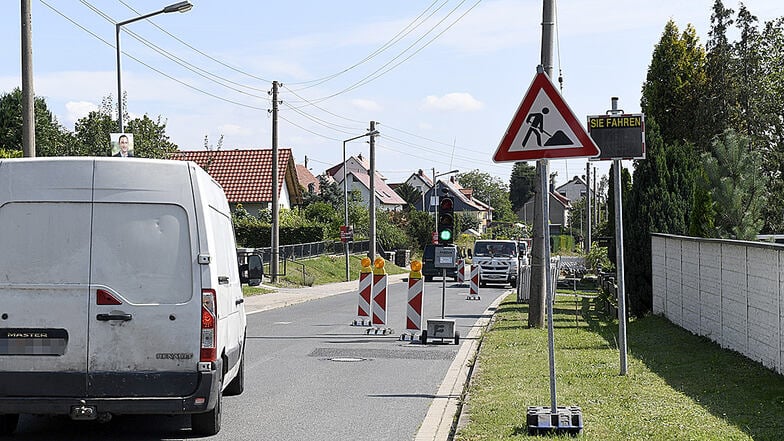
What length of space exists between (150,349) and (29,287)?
3.53ft

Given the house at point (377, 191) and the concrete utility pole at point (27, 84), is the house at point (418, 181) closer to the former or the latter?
the house at point (377, 191)

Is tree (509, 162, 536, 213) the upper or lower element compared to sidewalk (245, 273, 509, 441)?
upper

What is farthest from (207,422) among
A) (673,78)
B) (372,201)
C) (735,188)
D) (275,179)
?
(372,201)

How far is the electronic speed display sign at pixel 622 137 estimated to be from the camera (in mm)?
12969

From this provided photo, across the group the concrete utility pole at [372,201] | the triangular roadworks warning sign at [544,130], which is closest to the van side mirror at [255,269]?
the triangular roadworks warning sign at [544,130]

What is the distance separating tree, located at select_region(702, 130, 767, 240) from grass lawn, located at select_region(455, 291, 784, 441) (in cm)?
378

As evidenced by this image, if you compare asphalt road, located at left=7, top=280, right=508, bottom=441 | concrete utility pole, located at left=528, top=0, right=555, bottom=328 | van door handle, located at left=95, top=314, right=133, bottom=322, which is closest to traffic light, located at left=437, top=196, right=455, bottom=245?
concrete utility pole, located at left=528, top=0, right=555, bottom=328

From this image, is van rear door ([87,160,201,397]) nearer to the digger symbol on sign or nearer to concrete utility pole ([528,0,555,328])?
the digger symbol on sign

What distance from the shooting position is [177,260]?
832cm

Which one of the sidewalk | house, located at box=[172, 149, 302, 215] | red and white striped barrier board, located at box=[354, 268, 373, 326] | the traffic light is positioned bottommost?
the sidewalk

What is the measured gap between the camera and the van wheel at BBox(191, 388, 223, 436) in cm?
894

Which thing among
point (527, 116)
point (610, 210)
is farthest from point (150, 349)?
point (610, 210)

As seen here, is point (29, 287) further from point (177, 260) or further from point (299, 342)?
point (299, 342)

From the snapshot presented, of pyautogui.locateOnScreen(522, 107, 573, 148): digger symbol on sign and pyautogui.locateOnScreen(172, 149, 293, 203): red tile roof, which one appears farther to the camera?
pyautogui.locateOnScreen(172, 149, 293, 203): red tile roof
